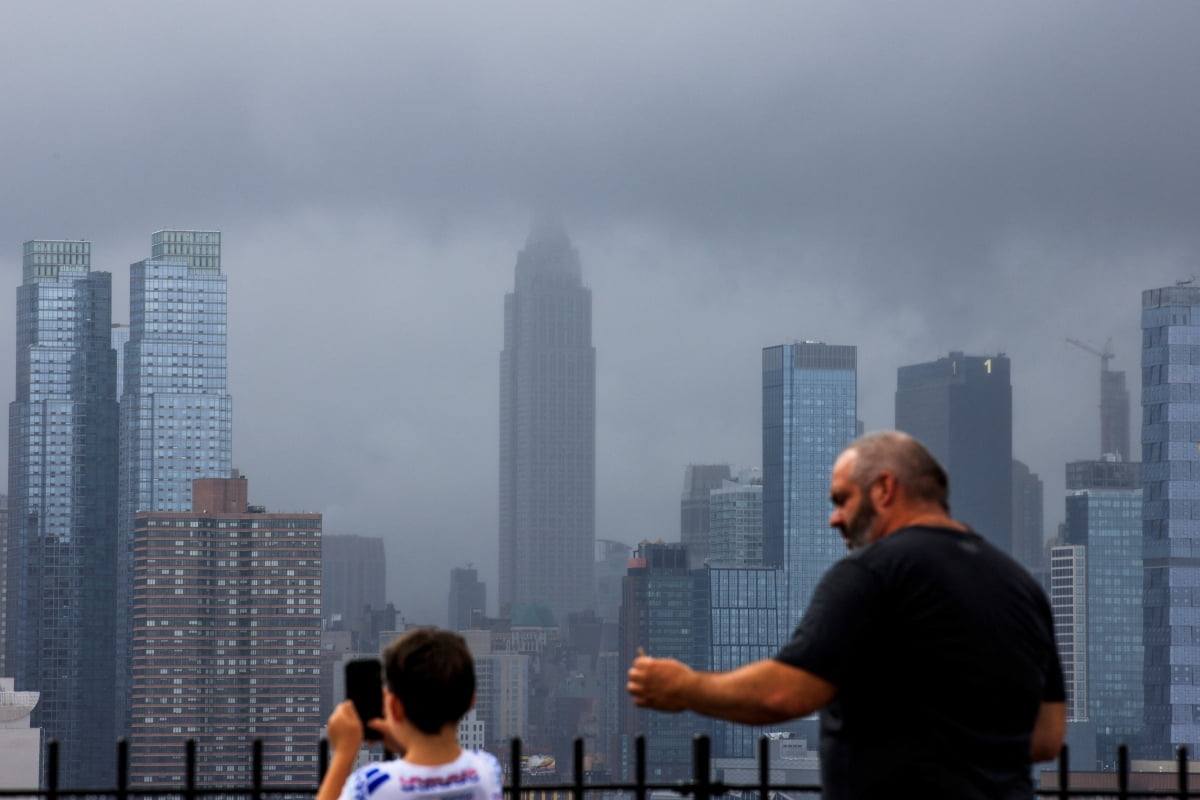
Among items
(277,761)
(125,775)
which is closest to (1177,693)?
(277,761)

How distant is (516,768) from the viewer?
483 centimetres

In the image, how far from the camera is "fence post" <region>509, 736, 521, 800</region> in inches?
182

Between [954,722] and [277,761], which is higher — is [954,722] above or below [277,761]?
above

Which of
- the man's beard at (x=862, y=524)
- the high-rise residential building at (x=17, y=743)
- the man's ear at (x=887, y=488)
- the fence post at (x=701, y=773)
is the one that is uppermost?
the man's ear at (x=887, y=488)

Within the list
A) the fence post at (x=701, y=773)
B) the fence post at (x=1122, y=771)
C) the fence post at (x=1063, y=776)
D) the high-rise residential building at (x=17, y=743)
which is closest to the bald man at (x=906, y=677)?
the fence post at (x=701, y=773)

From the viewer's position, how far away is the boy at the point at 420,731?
132 inches

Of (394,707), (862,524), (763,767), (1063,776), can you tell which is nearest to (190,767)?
(394,707)

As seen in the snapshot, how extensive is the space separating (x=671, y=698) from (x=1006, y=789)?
727 millimetres

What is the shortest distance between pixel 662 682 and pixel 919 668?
523mm

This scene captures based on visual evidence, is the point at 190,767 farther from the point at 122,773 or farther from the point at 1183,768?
the point at 1183,768

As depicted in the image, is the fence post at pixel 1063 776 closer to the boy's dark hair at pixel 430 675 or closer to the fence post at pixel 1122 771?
the fence post at pixel 1122 771

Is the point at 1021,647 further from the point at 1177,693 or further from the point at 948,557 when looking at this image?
the point at 1177,693

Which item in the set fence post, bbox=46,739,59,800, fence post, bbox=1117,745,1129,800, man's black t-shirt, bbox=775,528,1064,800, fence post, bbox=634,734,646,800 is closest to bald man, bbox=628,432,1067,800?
man's black t-shirt, bbox=775,528,1064,800

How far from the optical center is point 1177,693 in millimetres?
197500
